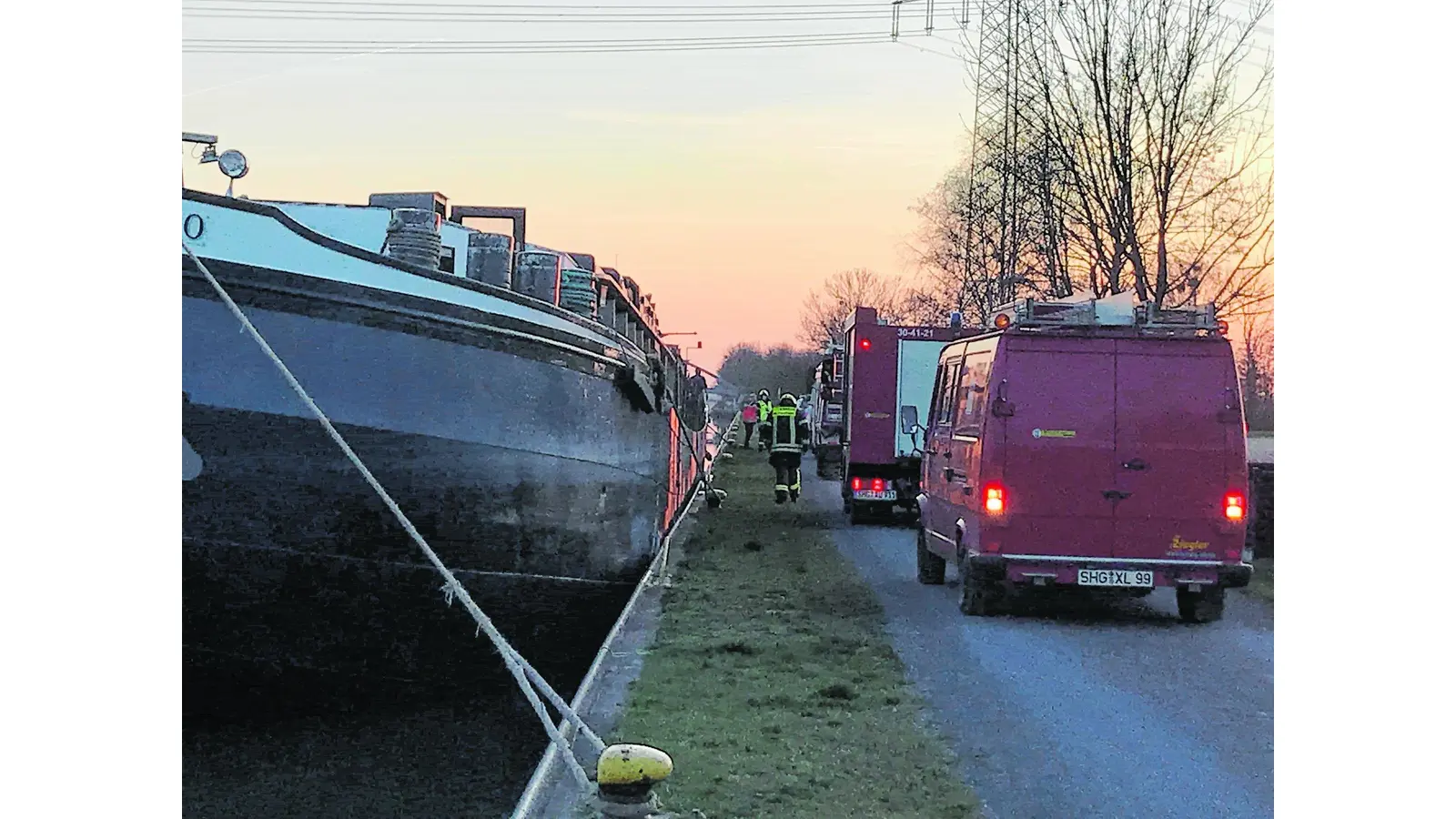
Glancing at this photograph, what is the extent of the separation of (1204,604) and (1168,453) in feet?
4.10

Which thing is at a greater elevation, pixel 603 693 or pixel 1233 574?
pixel 1233 574

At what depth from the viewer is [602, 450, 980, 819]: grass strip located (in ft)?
18.2

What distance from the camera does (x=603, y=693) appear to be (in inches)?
293

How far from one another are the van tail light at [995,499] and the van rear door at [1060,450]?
4 centimetres

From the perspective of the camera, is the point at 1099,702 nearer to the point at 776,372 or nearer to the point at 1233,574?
the point at 1233,574

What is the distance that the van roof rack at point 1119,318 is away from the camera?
404 inches

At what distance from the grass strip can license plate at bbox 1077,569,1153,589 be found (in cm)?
140

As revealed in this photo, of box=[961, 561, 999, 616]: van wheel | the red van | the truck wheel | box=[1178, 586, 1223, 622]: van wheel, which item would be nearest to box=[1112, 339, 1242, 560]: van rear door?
the red van

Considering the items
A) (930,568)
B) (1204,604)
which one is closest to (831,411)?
(930,568)

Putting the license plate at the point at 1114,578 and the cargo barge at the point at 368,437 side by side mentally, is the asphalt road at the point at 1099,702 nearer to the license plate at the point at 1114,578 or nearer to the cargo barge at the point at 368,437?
the license plate at the point at 1114,578

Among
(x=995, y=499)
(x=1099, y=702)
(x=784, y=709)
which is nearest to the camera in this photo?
(x=784, y=709)

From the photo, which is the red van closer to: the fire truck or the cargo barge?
the cargo barge
